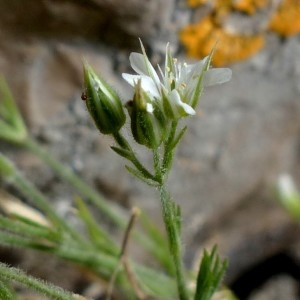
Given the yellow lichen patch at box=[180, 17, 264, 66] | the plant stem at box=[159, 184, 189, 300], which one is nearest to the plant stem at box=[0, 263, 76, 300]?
the plant stem at box=[159, 184, 189, 300]

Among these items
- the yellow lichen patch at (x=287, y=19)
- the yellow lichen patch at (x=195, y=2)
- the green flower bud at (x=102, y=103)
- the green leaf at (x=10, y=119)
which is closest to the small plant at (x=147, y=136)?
the green flower bud at (x=102, y=103)

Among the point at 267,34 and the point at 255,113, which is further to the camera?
the point at 255,113

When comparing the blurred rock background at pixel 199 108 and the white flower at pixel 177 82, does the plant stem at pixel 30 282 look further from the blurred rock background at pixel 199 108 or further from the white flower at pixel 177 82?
the blurred rock background at pixel 199 108

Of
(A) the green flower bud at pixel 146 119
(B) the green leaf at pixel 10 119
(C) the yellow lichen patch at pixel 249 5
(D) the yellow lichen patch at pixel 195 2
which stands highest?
(A) the green flower bud at pixel 146 119

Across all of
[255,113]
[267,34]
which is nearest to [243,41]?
[267,34]

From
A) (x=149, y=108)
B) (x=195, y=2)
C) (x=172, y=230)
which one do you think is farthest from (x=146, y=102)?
(x=195, y=2)

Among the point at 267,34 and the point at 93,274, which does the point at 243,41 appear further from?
the point at 93,274
